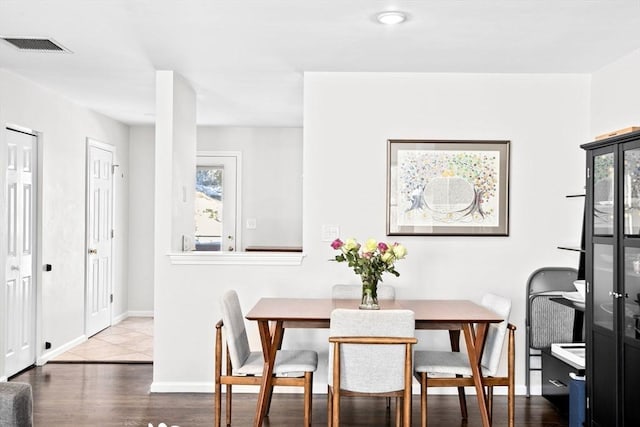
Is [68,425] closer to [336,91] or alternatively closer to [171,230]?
[171,230]

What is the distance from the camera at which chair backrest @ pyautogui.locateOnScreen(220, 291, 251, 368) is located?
3.67 metres

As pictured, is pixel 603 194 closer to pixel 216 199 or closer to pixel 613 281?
pixel 613 281

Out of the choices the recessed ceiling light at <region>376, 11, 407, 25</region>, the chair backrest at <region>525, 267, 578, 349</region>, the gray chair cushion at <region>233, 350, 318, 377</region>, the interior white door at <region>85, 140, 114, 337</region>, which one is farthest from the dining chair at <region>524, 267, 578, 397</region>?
the interior white door at <region>85, 140, 114, 337</region>

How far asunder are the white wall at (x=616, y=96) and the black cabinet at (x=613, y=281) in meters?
0.71

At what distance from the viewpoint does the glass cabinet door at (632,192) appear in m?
3.17

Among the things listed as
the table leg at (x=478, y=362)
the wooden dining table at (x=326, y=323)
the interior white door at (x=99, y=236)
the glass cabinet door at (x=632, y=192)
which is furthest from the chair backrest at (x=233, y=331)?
the interior white door at (x=99, y=236)

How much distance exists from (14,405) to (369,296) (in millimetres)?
2166

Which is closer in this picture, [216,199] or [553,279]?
[553,279]

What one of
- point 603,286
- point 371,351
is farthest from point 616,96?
point 371,351

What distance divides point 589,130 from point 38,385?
454 centimetres

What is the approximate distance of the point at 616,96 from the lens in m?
4.29

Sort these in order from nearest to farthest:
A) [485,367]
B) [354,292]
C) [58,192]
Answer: [485,367]
[354,292]
[58,192]

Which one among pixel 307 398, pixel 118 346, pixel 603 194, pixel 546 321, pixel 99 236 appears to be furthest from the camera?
pixel 99 236

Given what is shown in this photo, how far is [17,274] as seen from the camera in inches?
199
